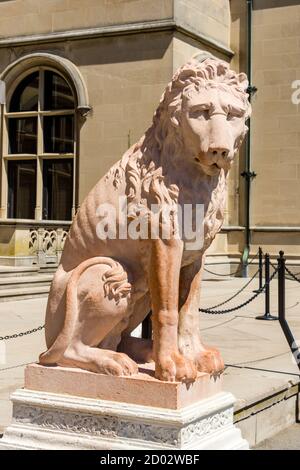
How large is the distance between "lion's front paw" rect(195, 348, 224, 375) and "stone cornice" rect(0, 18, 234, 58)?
531 inches

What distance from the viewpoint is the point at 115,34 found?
16969 mm

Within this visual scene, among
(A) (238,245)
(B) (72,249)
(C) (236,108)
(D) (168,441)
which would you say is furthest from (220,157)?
(A) (238,245)

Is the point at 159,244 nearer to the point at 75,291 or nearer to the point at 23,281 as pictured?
the point at 75,291

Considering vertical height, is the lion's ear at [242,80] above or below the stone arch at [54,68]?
below

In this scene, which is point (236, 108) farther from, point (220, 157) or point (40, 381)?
point (40, 381)

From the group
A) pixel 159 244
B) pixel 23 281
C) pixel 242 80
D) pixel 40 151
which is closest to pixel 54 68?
pixel 40 151

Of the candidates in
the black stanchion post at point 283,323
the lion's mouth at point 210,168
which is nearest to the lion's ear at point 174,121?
the lion's mouth at point 210,168

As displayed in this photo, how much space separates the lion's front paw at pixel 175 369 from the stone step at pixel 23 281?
29.8ft

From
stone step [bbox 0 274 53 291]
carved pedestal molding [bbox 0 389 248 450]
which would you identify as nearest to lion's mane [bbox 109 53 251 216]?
carved pedestal molding [bbox 0 389 248 450]

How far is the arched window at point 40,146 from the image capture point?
18.3 meters

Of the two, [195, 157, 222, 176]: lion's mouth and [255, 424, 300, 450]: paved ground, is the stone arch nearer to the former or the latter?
[255, 424, 300, 450]: paved ground

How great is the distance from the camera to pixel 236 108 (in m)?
3.76

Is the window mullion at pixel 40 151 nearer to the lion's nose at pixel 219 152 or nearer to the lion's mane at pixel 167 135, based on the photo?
the lion's mane at pixel 167 135

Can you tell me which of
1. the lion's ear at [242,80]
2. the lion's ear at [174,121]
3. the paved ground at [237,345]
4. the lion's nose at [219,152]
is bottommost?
the paved ground at [237,345]
